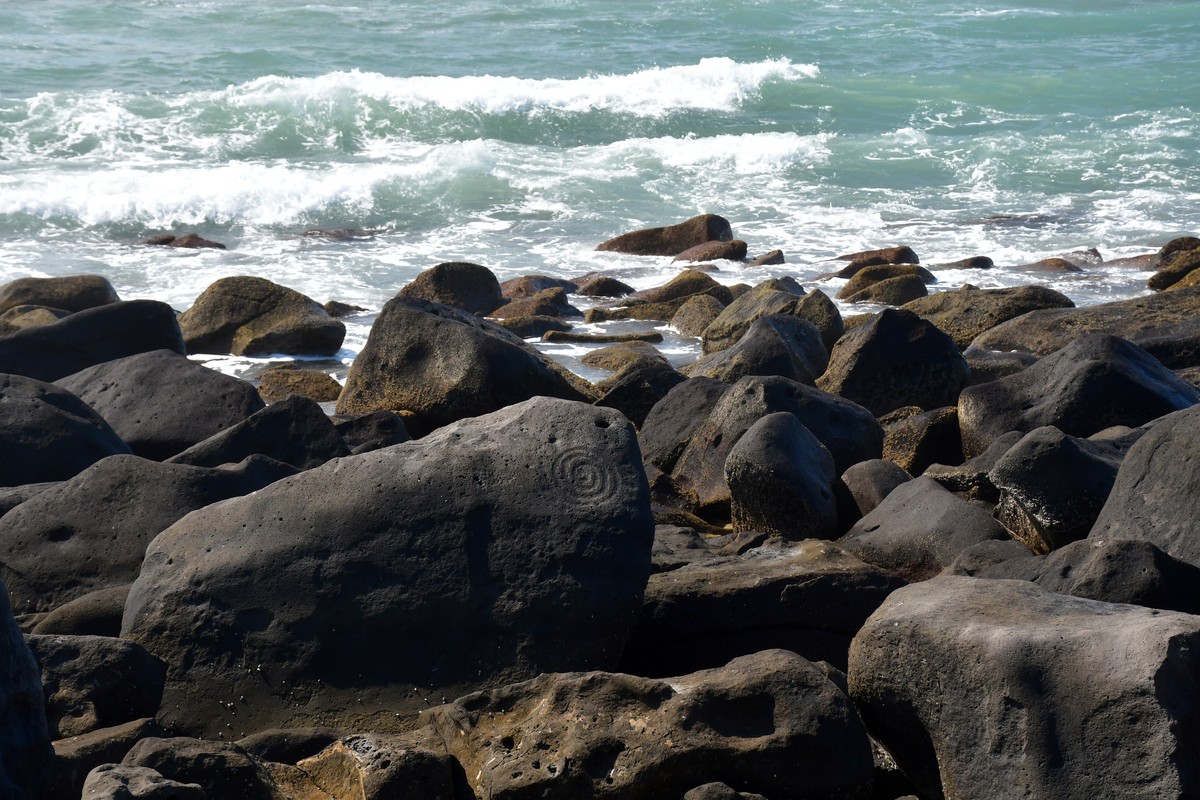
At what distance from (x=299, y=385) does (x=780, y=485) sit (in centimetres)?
451

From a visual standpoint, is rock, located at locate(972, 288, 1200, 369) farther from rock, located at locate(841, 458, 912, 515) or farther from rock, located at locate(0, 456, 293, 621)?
rock, located at locate(0, 456, 293, 621)

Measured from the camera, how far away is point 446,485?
422 centimetres

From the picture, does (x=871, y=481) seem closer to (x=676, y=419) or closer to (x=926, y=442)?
(x=926, y=442)

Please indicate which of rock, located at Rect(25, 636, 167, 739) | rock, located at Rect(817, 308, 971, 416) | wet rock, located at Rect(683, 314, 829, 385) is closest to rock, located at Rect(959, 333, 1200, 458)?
rock, located at Rect(817, 308, 971, 416)

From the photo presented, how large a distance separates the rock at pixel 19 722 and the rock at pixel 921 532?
304cm

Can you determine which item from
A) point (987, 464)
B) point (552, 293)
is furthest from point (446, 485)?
point (552, 293)

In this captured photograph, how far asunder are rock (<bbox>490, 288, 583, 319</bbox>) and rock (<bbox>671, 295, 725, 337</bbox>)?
1226mm

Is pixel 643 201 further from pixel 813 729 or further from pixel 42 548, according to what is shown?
pixel 813 729

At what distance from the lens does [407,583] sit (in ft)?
13.4

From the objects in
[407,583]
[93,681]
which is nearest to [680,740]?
[407,583]

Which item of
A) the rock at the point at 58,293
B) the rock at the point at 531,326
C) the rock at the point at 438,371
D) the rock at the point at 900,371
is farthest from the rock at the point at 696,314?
the rock at the point at 58,293

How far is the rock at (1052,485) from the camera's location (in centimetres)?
489

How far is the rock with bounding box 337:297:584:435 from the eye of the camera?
7.37 metres

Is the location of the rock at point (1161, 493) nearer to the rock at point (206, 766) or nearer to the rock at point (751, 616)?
the rock at point (751, 616)
